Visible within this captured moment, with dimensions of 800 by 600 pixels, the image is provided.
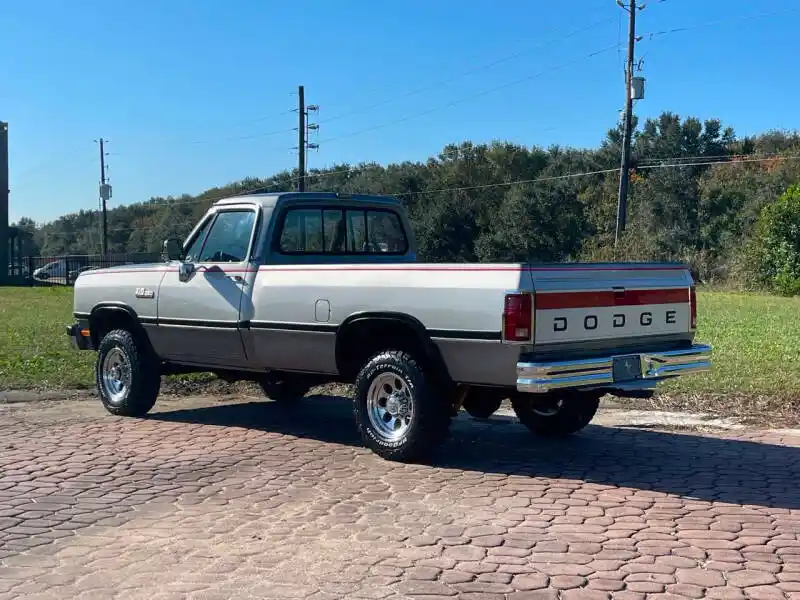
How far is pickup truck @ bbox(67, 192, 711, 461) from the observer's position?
652cm

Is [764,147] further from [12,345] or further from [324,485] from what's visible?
[324,485]

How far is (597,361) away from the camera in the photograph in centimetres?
664

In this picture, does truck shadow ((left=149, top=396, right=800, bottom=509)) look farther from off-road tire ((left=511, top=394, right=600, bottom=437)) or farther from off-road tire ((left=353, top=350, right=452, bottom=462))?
off-road tire ((left=353, top=350, right=452, bottom=462))

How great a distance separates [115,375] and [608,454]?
4.96 metres

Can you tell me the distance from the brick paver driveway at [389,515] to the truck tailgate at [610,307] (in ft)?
3.24

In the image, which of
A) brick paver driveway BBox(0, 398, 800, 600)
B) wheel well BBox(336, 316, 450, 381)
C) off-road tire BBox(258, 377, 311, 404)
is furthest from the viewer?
off-road tire BBox(258, 377, 311, 404)

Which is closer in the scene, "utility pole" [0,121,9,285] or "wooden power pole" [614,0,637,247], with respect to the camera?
"wooden power pole" [614,0,637,247]

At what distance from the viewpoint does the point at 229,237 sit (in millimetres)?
8523

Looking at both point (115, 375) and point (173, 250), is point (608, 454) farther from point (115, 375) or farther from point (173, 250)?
point (115, 375)

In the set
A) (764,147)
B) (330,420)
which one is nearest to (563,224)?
(764,147)

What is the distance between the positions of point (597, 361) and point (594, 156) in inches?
2140

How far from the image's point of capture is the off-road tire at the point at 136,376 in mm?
9094

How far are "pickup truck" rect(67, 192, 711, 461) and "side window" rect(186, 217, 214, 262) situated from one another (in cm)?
2

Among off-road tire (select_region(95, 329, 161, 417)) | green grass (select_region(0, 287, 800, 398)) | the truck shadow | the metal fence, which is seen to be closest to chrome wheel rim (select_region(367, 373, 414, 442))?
the truck shadow
